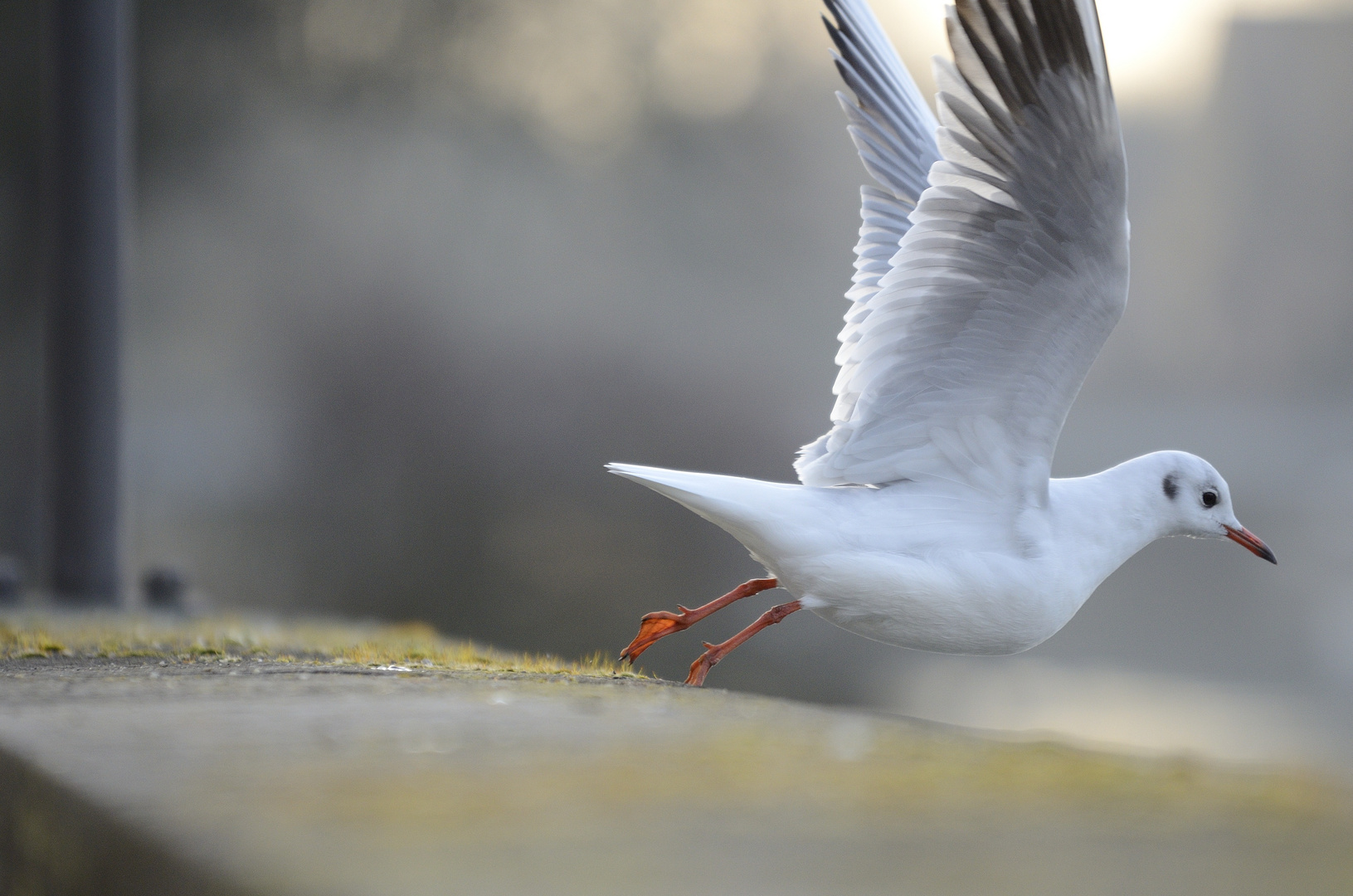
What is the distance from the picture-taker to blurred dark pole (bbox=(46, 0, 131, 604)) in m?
5.07

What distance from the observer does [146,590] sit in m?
4.86

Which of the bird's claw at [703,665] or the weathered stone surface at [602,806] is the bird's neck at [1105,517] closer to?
the bird's claw at [703,665]

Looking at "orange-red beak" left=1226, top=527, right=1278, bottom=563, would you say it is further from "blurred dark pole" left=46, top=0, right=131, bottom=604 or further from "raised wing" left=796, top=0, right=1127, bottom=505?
"blurred dark pole" left=46, top=0, right=131, bottom=604

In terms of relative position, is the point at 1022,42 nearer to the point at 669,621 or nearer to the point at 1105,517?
the point at 1105,517

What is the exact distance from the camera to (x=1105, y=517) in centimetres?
270

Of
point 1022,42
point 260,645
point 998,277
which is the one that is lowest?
point 260,645

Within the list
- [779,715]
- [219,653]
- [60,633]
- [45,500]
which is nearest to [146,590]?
[45,500]

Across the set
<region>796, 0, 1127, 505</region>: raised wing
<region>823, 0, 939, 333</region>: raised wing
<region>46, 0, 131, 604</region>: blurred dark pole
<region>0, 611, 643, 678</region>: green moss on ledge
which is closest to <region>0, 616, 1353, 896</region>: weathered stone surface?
<region>0, 611, 643, 678</region>: green moss on ledge

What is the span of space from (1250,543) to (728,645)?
4.65 ft

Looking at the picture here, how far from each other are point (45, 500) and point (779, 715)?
4394 millimetres

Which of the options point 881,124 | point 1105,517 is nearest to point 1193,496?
point 1105,517

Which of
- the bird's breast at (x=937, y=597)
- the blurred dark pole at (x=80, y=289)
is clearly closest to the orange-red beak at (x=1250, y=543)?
the bird's breast at (x=937, y=597)

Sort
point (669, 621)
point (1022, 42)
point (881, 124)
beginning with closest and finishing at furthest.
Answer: point (1022, 42) < point (669, 621) < point (881, 124)

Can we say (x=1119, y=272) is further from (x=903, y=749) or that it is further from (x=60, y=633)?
(x=60, y=633)
